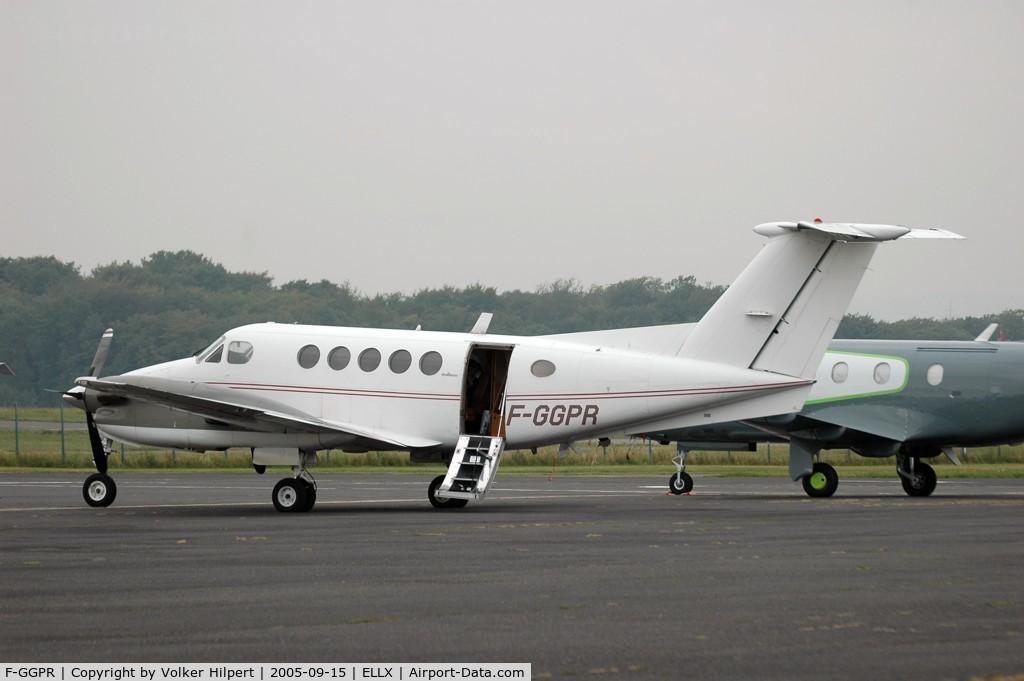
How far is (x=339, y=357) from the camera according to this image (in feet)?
77.6

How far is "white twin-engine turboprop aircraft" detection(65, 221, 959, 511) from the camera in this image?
22.5 meters

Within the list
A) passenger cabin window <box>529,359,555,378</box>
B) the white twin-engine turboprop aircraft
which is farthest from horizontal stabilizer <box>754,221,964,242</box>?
passenger cabin window <box>529,359,555,378</box>

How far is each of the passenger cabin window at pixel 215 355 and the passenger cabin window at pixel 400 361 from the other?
3151 mm

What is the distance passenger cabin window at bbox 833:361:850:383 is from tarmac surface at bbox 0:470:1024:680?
→ 5.10m

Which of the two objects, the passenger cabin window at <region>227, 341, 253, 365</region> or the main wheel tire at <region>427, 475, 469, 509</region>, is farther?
the passenger cabin window at <region>227, 341, 253, 365</region>

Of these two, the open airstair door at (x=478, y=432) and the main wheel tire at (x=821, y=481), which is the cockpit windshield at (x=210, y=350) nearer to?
the open airstair door at (x=478, y=432)

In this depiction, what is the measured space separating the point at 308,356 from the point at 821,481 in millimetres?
10375

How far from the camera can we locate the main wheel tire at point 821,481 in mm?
26312

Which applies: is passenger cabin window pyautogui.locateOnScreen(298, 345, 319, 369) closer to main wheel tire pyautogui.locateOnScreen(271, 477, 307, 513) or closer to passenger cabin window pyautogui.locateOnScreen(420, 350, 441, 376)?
passenger cabin window pyautogui.locateOnScreen(420, 350, 441, 376)

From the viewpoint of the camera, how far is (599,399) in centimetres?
2264

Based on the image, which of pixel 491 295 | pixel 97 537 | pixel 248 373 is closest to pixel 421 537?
pixel 97 537

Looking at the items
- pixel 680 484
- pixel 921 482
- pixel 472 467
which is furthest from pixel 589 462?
pixel 472 467

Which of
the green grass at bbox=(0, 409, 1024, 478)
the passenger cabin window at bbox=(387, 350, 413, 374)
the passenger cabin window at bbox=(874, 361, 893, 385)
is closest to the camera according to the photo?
the passenger cabin window at bbox=(387, 350, 413, 374)

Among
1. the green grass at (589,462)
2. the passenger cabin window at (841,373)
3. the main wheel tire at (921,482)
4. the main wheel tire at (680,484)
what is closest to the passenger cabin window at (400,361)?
the main wheel tire at (680,484)
